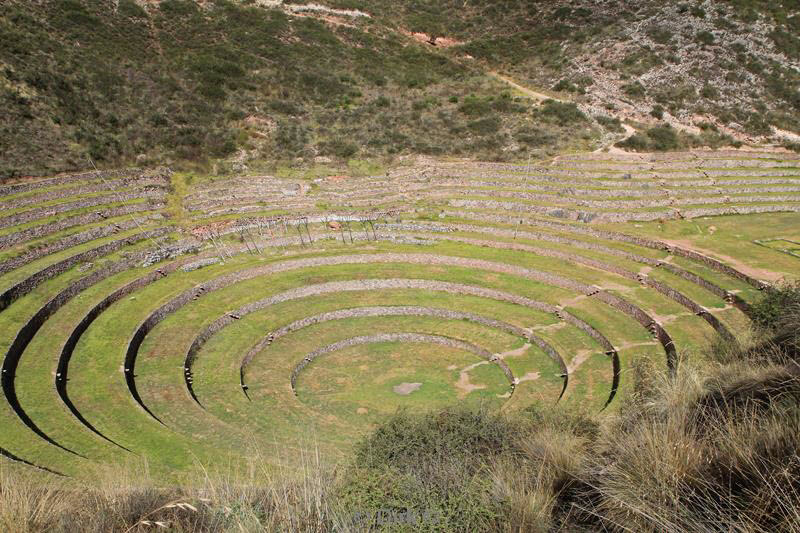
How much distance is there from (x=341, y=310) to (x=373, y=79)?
144ft

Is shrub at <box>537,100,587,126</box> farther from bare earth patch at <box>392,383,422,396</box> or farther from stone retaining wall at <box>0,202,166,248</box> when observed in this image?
bare earth patch at <box>392,383,422,396</box>

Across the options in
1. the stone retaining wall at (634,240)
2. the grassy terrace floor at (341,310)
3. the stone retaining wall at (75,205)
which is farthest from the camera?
the stone retaining wall at (75,205)

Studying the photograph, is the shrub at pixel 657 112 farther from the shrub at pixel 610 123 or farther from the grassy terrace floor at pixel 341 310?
the grassy terrace floor at pixel 341 310

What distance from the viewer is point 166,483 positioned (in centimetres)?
1717

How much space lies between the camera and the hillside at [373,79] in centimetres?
5062

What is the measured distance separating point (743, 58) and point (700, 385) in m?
70.7

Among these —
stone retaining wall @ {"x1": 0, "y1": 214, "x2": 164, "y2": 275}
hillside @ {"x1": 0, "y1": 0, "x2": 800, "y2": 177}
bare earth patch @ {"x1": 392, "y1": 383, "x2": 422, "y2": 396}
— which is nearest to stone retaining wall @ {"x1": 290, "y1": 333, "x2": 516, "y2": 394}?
bare earth patch @ {"x1": 392, "y1": 383, "x2": 422, "y2": 396}

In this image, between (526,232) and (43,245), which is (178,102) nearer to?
(43,245)

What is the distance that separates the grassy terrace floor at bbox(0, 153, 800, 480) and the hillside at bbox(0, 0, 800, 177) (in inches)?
335

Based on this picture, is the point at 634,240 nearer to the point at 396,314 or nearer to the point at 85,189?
the point at 396,314

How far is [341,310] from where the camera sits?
31.9 m

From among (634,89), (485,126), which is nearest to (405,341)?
(485,126)

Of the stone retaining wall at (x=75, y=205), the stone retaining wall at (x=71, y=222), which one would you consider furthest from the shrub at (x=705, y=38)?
the stone retaining wall at (x=71, y=222)

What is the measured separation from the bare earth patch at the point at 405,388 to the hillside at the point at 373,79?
3111 cm
